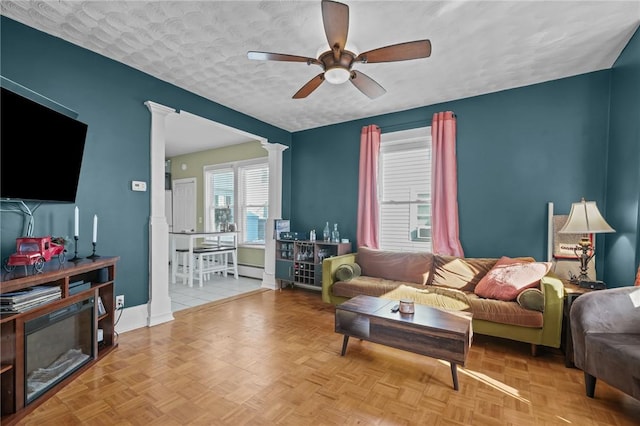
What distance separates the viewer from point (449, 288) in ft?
11.1

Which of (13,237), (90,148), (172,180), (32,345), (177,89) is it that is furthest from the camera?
(172,180)

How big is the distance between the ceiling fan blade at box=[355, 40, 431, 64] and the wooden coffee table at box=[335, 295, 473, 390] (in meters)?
1.93

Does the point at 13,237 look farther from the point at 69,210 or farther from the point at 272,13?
the point at 272,13

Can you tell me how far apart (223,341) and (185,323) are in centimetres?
75

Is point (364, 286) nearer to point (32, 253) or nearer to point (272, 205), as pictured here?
point (272, 205)

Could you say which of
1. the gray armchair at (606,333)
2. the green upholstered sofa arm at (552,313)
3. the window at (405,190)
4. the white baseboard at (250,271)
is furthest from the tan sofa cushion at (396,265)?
the white baseboard at (250,271)

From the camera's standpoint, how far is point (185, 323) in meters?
3.30

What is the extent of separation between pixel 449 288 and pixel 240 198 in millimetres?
4443

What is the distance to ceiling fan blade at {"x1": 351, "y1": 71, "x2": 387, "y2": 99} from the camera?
241 centimetres

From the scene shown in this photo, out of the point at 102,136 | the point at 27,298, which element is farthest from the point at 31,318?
the point at 102,136

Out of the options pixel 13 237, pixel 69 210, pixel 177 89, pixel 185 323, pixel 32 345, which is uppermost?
pixel 177 89

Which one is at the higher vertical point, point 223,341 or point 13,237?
point 13,237

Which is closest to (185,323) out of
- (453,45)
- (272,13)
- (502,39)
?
(272,13)

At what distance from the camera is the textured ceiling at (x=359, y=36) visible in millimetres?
2150
